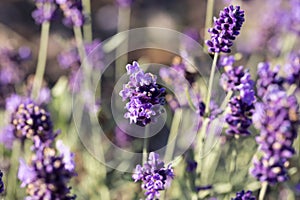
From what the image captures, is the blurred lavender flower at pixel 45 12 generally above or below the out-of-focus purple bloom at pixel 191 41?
above

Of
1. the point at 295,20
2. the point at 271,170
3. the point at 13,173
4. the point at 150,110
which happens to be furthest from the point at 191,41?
the point at 271,170

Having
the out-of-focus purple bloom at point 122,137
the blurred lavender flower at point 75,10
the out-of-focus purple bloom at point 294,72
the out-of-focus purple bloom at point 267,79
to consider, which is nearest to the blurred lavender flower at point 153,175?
the out-of-focus purple bloom at point 267,79

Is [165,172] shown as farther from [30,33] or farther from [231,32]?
[30,33]

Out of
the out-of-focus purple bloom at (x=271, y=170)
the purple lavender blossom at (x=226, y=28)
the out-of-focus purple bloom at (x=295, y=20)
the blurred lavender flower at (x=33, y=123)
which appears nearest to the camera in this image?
the out-of-focus purple bloom at (x=271, y=170)

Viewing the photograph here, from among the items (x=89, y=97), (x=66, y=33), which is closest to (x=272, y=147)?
(x=89, y=97)

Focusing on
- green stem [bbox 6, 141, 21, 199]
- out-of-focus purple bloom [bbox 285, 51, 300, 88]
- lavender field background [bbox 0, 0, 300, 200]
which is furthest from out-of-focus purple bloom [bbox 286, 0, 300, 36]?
green stem [bbox 6, 141, 21, 199]

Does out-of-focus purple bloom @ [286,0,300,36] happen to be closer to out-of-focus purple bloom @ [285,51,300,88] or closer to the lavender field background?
the lavender field background

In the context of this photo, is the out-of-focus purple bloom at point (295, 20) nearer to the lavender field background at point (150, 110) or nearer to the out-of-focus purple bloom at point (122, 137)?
the lavender field background at point (150, 110)

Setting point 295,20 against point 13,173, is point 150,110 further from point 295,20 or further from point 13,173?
point 295,20
